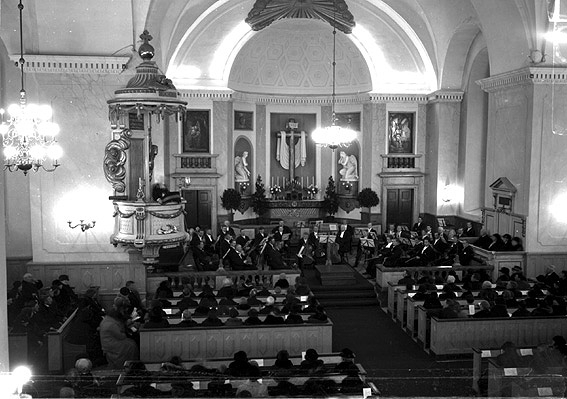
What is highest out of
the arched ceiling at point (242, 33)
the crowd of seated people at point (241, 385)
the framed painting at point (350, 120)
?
the arched ceiling at point (242, 33)

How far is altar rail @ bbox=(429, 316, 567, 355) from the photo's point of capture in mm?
11984

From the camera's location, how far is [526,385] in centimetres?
584

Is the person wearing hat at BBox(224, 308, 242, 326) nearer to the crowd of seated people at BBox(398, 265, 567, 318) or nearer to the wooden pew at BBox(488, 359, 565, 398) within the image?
the crowd of seated people at BBox(398, 265, 567, 318)

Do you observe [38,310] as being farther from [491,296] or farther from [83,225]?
[491,296]

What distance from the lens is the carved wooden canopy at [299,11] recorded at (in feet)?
66.8

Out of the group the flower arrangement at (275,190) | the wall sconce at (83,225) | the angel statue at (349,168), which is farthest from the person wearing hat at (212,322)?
the angel statue at (349,168)

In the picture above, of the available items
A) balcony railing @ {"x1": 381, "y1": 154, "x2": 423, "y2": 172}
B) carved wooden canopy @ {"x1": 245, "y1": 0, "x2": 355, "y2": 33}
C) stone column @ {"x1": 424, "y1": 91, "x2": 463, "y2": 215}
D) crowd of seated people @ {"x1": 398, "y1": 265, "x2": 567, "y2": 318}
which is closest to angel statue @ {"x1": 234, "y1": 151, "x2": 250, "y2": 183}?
balcony railing @ {"x1": 381, "y1": 154, "x2": 423, "y2": 172}

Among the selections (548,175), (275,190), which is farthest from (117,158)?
(275,190)

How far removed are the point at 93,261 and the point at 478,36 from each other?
634 inches

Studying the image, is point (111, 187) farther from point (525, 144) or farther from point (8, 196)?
point (525, 144)

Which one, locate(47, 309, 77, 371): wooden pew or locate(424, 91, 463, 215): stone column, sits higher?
locate(424, 91, 463, 215): stone column

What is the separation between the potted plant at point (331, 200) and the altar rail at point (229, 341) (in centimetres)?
1431

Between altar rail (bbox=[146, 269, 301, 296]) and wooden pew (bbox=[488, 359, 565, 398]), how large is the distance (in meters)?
9.94

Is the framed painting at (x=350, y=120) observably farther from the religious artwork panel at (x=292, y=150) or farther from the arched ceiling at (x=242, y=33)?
the arched ceiling at (x=242, y=33)
